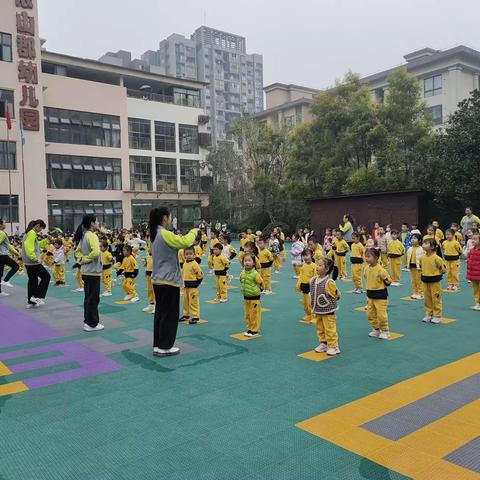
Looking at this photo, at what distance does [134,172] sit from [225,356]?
33978 millimetres

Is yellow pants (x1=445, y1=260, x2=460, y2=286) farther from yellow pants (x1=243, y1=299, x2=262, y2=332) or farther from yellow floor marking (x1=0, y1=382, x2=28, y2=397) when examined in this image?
yellow floor marking (x1=0, y1=382, x2=28, y2=397)

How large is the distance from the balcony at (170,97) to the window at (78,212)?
29.6ft

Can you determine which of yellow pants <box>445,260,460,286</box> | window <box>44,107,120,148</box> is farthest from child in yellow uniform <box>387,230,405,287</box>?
window <box>44,107,120,148</box>

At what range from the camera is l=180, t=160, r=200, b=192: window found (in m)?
41.4

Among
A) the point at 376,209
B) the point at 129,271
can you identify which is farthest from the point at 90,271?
the point at 376,209

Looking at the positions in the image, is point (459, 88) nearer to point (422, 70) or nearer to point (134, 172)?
point (422, 70)

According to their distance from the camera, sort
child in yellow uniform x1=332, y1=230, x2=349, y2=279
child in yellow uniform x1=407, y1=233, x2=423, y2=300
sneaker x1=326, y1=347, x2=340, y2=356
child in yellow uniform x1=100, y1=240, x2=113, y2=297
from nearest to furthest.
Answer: sneaker x1=326, y1=347, x2=340, y2=356 < child in yellow uniform x1=407, y1=233, x2=423, y2=300 < child in yellow uniform x1=100, y1=240, x2=113, y2=297 < child in yellow uniform x1=332, y1=230, x2=349, y2=279

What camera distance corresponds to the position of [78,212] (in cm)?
3522

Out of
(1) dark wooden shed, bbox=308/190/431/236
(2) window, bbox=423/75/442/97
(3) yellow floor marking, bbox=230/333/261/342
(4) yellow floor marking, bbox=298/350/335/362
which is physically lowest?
(4) yellow floor marking, bbox=298/350/335/362

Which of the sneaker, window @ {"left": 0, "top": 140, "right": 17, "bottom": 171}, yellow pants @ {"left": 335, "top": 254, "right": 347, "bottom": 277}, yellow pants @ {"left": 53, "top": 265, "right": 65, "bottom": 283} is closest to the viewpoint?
the sneaker

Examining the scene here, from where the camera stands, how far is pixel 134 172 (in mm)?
38469

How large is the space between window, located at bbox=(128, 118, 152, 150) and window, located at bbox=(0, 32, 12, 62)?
10.4 metres

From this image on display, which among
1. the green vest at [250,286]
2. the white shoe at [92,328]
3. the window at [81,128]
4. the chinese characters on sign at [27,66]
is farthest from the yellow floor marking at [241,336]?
the window at [81,128]

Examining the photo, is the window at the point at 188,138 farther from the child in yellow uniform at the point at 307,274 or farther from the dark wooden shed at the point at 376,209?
the child in yellow uniform at the point at 307,274
